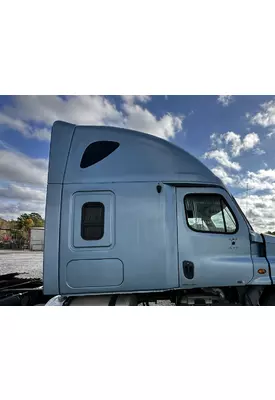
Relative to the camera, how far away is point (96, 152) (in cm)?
233

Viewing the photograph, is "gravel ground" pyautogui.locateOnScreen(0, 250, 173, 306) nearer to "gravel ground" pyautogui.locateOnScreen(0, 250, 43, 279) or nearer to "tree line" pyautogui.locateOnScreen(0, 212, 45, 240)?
"gravel ground" pyautogui.locateOnScreen(0, 250, 43, 279)

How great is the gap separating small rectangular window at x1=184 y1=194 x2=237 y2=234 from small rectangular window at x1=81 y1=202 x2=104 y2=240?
89 centimetres

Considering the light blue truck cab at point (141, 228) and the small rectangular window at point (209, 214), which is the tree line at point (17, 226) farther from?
the small rectangular window at point (209, 214)

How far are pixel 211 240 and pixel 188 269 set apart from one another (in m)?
0.38

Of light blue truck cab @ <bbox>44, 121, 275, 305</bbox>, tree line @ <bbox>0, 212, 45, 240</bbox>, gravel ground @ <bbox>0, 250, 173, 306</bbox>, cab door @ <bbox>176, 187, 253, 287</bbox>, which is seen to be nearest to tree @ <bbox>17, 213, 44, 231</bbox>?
tree line @ <bbox>0, 212, 45, 240</bbox>

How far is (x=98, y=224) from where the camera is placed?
219cm

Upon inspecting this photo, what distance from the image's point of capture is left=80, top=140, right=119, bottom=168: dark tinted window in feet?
7.53

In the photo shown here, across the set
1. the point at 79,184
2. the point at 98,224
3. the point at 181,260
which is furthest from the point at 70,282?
the point at 181,260

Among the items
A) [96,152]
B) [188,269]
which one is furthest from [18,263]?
[188,269]

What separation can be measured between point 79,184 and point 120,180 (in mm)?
405

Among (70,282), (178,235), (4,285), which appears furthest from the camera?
(4,285)

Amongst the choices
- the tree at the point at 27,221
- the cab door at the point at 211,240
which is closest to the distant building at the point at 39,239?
the tree at the point at 27,221
